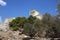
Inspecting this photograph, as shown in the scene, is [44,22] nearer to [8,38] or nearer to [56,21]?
[56,21]

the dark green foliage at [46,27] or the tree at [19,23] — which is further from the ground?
the tree at [19,23]

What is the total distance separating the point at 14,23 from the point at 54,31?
1502 centimetres

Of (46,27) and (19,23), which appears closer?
(46,27)

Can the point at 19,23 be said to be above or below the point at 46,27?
above

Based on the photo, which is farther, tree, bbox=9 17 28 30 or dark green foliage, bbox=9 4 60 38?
tree, bbox=9 17 28 30

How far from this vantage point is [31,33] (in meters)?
44.6

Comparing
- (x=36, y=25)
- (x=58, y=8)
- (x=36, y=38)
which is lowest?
(x=36, y=38)

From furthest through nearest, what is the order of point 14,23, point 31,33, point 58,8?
point 14,23
point 31,33
point 58,8

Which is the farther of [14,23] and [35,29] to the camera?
[14,23]

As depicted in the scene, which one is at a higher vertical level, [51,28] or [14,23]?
[14,23]

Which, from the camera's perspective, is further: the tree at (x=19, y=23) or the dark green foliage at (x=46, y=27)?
the tree at (x=19, y=23)

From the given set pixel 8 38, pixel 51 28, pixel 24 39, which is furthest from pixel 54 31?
pixel 8 38

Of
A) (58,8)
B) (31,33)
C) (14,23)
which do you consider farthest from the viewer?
(14,23)

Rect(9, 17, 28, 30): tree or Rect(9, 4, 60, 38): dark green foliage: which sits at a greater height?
Rect(9, 17, 28, 30): tree
